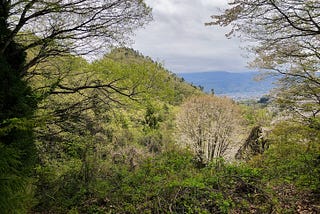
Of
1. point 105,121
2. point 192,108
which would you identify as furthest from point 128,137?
point 192,108

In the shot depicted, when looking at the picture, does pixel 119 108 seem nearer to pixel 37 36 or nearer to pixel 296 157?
pixel 37 36

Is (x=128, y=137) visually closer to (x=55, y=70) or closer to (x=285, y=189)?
(x=55, y=70)

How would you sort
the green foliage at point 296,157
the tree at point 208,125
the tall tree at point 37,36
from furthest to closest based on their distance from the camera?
the tree at point 208,125 → the green foliage at point 296,157 → the tall tree at point 37,36

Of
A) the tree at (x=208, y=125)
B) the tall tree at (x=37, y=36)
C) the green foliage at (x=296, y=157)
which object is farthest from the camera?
the tree at (x=208, y=125)

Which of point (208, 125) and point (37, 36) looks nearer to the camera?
point (37, 36)

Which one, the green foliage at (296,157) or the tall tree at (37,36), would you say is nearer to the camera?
the tall tree at (37,36)

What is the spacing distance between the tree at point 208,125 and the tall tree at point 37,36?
14887mm

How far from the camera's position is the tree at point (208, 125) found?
2136 centimetres

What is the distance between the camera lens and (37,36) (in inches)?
243

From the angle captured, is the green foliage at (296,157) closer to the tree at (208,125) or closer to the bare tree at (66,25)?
the bare tree at (66,25)

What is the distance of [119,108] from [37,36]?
2.72 meters

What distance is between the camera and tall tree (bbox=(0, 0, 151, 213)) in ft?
15.5

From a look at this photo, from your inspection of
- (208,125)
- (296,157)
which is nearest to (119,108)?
(296,157)

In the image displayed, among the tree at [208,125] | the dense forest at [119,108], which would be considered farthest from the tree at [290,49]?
the tree at [208,125]
